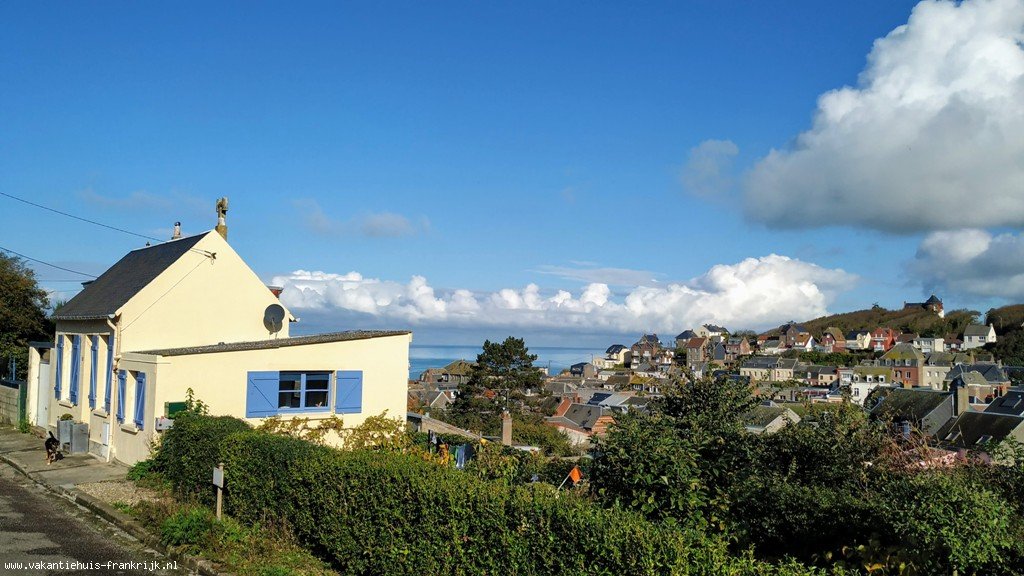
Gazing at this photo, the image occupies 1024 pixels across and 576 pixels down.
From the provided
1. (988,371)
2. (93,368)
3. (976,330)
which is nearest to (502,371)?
(93,368)

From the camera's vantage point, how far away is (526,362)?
206ft

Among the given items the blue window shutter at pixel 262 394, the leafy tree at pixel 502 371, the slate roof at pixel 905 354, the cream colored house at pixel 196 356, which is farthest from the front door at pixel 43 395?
the slate roof at pixel 905 354

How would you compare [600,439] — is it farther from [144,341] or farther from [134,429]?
[144,341]

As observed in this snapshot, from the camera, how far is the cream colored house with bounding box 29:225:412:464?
16406mm

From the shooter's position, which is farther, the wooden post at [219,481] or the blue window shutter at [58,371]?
the blue window shutter at [58,371]

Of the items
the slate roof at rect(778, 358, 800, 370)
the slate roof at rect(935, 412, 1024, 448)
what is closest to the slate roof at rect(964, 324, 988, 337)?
the slate roof at rect(778, 358, 800, 370)

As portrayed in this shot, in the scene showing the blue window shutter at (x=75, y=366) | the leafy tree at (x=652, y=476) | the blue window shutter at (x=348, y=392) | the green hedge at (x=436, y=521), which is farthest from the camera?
the blue window shutter at (x=75, y=366)

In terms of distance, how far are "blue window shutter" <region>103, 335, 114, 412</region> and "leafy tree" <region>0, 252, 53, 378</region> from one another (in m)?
15.8

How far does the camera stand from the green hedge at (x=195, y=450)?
12281 mm

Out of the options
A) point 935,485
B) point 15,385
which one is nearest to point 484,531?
point 935,485

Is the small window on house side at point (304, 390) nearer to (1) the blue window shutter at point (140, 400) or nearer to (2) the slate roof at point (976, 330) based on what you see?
(1) the blue window shutter at point (140, 400)

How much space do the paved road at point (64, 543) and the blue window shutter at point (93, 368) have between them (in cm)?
587

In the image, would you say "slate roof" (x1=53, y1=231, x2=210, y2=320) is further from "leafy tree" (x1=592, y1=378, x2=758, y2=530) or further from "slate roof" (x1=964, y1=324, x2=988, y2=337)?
"slate roof" (x1=964, y1=324, x2=988, y2=337)

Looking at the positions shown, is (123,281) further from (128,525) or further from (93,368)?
(128,525)
